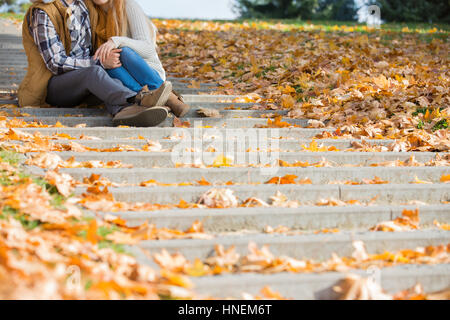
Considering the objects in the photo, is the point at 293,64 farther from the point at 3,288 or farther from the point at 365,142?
the point at 3,288

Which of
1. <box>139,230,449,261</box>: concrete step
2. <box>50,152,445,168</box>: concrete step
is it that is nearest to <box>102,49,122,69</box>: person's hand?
<box>50,152,445,168</box>: concrete step

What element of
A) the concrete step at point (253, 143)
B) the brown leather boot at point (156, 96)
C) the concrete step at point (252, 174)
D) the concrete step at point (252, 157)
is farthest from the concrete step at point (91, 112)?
the concrete step at point (252, 174)

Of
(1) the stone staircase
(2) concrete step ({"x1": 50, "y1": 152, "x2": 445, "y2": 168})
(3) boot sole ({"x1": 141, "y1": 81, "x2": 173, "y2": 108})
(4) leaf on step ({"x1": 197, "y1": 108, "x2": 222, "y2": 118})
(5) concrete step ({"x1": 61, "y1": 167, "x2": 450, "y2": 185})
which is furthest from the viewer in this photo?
(4) leaf on step ({"x1": 197, "y1": 108, "x2": 222, "y2": 118})

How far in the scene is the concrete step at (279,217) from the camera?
2488mm

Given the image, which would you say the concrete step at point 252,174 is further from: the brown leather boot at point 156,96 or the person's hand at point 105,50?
the person's hand at point 105,50

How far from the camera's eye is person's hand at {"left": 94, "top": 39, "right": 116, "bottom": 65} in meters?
4.16

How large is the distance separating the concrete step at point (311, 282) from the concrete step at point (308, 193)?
2.45 feet

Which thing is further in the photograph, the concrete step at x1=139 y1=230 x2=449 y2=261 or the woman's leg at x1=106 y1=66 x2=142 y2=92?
the woman's leg at x1=106 y1=66 x2=142 y2=92

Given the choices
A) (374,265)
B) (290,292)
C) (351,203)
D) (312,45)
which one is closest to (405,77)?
(312,45)

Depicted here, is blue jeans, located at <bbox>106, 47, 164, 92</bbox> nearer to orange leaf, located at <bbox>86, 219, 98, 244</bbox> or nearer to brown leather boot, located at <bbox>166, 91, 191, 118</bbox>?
brown leather boot, located at <bbox>166, 91, 191, 118</bbox>

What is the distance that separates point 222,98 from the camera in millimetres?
5336

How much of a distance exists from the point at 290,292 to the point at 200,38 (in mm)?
7256

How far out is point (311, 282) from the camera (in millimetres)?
2066

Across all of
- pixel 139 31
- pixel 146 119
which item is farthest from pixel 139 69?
pixel 146 119
